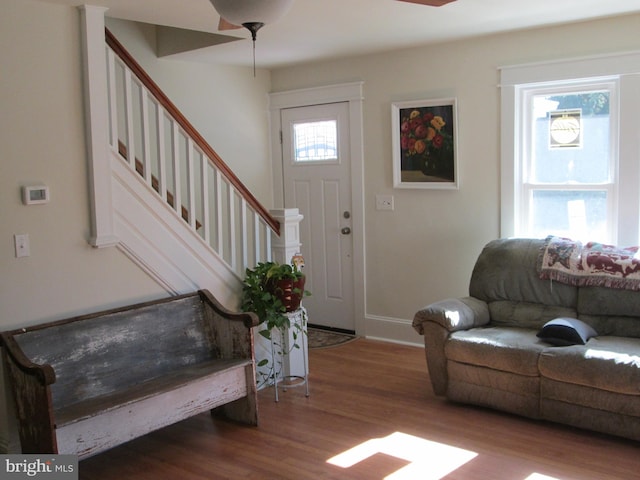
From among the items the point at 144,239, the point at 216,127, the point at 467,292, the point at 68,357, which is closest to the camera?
the point at 68,357

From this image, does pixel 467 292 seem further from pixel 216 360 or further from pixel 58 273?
pixel 58 273

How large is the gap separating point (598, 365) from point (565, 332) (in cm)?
28

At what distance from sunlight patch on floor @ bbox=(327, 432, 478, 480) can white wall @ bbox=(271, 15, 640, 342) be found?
5.61 feet

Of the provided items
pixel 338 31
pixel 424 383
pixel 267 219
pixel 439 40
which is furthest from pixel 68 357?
pixel 439 40

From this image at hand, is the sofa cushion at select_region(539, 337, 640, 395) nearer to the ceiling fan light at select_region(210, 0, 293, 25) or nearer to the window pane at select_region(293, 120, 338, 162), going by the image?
the ceiling fan light at select_region(210, 0, 293, 25)

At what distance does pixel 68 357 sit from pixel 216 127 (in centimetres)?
263

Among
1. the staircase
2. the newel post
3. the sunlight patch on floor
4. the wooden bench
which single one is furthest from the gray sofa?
the staircase

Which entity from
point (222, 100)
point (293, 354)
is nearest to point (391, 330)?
point (293, 354)

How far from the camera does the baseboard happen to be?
206 inches

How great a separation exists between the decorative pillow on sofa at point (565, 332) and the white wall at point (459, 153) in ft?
3.77

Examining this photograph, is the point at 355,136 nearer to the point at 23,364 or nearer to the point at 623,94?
the point at 623,94

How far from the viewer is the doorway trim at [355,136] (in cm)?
533

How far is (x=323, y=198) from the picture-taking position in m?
5.63

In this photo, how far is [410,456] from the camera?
3.32 meters
